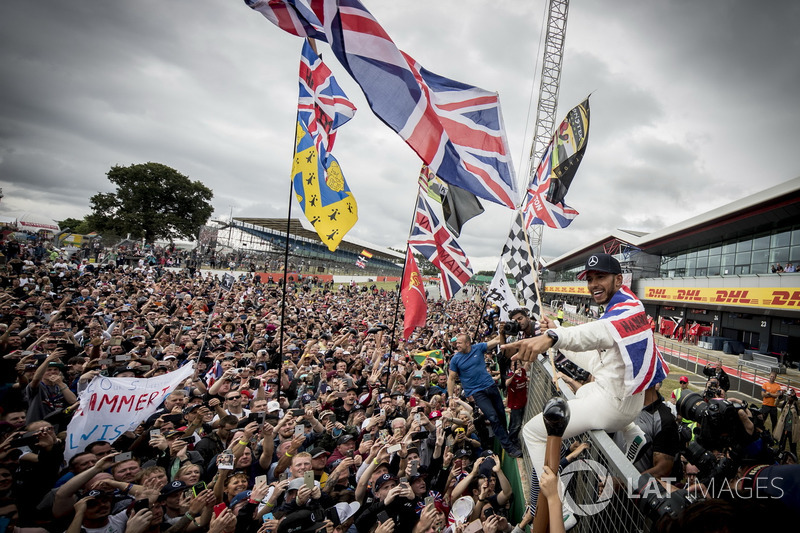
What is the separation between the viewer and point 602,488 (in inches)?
88.0

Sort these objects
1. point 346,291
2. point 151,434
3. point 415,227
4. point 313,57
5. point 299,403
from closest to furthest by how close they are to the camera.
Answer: point 151,434 < point 313,57 < point 299,403 < point 415,227 < point 346,291

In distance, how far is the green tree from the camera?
42969 mm

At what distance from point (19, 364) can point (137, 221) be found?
47.2m

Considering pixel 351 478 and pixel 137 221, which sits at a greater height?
pixel 137 221

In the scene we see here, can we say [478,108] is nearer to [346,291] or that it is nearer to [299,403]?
[299,403]

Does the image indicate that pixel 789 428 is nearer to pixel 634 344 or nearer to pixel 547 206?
Result: pixel 547 206

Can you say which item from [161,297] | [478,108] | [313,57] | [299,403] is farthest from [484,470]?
[161,297]

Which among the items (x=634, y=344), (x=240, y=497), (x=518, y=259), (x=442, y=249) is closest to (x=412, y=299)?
(x=442, y=249)

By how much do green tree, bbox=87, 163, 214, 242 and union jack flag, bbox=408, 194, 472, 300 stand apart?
155ft

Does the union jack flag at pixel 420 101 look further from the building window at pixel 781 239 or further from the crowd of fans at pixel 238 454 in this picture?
the building window at pixel 781 239

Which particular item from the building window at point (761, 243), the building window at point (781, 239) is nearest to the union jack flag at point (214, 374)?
the building window at point (781, 239)

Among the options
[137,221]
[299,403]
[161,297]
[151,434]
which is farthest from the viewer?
[137,221]

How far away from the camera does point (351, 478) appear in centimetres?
387

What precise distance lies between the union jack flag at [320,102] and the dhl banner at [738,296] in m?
25.3
